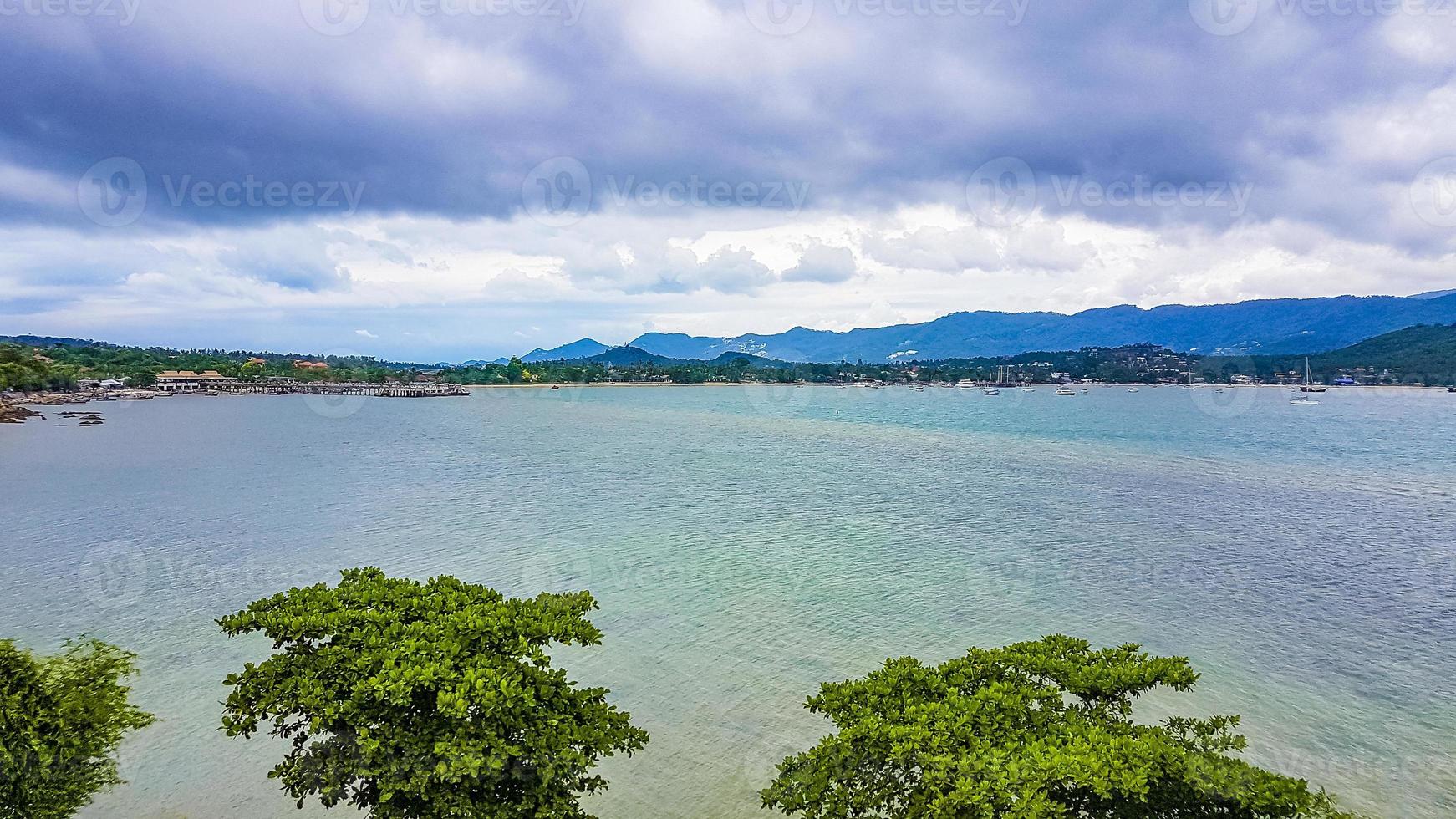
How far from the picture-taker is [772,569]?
922 inches

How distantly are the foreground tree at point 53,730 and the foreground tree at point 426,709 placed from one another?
1.96 metres

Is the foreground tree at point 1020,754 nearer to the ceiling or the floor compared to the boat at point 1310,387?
nearer to the ceiling

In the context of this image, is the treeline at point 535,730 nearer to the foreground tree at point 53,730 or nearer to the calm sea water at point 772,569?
the foreground tree at point 53,730

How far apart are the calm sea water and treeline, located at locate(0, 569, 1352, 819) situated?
402cm

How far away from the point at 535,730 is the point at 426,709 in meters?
0.98

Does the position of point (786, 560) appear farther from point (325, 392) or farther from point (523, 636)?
point (325, 392)

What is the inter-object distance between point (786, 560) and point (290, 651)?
18518 millimetres

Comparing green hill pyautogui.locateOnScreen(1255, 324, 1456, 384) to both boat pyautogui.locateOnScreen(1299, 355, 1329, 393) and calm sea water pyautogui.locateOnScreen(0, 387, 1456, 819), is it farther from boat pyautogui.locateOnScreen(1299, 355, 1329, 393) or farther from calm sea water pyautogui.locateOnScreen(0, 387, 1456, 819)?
calm sea water pyautogui.locateOnScreen(0, 387, 1456, 819)

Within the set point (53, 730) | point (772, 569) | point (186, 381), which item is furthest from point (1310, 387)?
point (186, 381)

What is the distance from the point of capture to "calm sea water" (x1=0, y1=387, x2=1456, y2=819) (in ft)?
41.4

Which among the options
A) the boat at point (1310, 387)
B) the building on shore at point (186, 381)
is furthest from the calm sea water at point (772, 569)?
the boat at point (1310, 387)

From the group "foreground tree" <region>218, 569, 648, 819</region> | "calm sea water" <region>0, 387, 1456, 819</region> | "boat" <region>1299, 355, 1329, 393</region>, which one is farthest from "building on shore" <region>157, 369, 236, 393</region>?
"boat" <region>1299, 355, 1329, 393</region>

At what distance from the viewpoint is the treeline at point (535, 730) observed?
6.06 metres

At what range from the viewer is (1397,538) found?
28.0m
